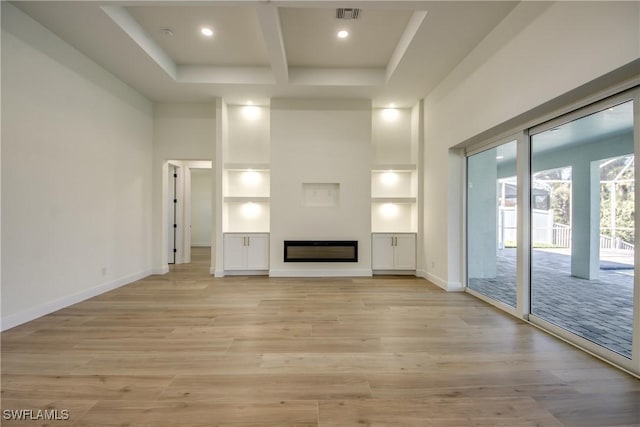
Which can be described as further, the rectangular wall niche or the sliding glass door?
the rectangular wall niche

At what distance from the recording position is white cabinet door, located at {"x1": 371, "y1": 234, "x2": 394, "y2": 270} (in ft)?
17.6

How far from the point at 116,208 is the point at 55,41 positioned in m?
2.35

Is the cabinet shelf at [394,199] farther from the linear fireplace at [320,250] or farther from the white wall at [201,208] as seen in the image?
the white wall at [201,208]

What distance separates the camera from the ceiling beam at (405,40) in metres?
3.13

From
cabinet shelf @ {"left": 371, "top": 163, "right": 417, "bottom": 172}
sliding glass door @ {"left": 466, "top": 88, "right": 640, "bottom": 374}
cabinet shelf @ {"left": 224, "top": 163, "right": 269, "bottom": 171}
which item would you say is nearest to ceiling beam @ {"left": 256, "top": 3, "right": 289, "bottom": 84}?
cabinet shelf @ {"left": 224, "top": 163, "right": 269, "bottom": 171}

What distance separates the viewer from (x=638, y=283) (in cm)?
200

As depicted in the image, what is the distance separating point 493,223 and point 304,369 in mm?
3304

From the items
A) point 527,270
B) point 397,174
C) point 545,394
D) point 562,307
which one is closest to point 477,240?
point 527,270

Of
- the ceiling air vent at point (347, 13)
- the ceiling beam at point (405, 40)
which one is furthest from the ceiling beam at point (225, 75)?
the ceiling beam at point (405, 40)

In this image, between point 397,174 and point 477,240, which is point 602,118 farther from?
point 397,174

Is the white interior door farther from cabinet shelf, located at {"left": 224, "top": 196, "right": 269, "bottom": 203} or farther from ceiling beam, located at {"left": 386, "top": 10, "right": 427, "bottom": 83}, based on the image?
ceiling beam, located at {"left": 386, "top": 10, "right": 427, "bottom": 83}

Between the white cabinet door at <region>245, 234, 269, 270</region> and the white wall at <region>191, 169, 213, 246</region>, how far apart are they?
211 inches

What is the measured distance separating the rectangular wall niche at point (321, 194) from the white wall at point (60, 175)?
126 inches

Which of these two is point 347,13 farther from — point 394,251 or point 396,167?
point 394,251
